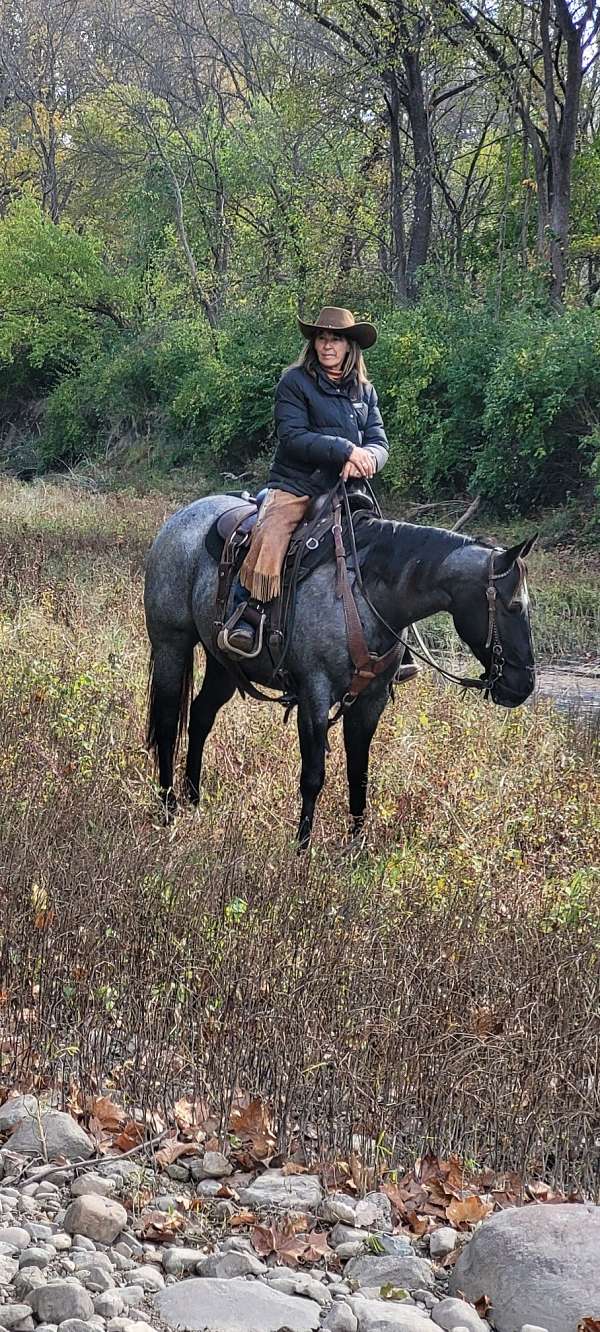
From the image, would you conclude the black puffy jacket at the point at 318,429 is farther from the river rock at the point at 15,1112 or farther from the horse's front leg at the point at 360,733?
the river rock at the point at 15,1112

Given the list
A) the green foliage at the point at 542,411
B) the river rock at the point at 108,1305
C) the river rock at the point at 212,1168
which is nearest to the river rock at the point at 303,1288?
the river rock at the point at 108,1305

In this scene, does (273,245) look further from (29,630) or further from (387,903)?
(387,903)

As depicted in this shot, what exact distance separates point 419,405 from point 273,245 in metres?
9.81

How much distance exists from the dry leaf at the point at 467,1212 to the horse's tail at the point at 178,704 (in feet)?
15.1

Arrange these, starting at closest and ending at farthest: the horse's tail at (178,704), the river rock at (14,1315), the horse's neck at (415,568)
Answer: the river rock at (14,1315) → the horse's neck at (415,568) → the horse's tail at (178,704)

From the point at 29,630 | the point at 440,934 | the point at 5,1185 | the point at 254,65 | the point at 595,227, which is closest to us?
the point at 5,1185

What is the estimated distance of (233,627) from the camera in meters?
7.26

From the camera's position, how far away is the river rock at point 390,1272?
3.49 m

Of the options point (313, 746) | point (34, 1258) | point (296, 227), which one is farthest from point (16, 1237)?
point (296, 227)

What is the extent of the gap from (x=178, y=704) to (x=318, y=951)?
3.31 metres

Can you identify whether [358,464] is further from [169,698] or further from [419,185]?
[419,185]

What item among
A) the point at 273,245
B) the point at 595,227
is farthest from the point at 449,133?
the point at 595,227

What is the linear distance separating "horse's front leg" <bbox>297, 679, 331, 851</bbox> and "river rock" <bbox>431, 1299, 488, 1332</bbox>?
368 cm

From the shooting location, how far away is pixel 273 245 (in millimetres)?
33781
